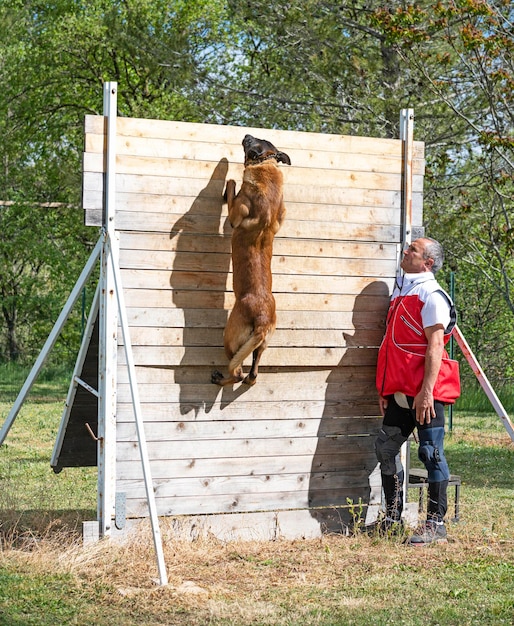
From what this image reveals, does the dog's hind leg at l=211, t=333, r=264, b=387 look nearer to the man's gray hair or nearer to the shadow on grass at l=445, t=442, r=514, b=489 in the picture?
the man's gray hair

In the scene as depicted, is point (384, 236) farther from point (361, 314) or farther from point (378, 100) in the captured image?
point (378, 100)

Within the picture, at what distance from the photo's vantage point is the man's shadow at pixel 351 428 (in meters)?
5.86

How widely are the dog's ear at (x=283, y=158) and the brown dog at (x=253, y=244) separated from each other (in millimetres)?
22

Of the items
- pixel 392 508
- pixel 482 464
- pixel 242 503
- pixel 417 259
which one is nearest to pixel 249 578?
pixel 242 503

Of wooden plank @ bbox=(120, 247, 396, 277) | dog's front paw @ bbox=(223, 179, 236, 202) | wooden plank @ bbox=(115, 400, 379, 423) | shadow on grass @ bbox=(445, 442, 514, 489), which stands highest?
dog's front paw @ bbox=(223, 179, 236, 202)

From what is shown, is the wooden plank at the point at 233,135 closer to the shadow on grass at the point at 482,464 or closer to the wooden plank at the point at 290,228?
the wooden plank at the point at 290,228

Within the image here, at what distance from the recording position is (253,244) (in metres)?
5.32

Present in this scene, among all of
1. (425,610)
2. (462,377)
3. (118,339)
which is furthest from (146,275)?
(462,377)

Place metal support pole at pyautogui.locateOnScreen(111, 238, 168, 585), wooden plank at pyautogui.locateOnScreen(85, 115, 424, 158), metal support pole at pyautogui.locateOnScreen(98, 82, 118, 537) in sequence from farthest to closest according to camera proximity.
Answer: wooden plank at pyautogui.locateOnScreen(85, 115, 424, 158)
metal support pole at pyautogui.locateOnScreen(98, 82, 118, 537)
metal support pole at pyautogui.locateOnScreen(111, 238, 168, 585)

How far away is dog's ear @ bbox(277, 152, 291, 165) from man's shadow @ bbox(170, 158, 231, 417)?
0.34 metres

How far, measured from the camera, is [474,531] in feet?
19.1

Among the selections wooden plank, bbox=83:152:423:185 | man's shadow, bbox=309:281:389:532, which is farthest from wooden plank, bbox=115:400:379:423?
wooden plank, bbox=83:152:423:185

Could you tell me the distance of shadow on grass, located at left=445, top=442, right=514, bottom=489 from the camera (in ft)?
26.1

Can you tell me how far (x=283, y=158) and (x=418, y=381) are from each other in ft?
5.14
